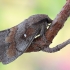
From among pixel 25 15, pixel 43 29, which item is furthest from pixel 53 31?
pixel 25 15

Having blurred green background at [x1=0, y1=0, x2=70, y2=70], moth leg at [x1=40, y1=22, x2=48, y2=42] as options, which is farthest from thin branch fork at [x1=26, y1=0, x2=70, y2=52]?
blurred green background at [x1=0, y1=0, x2=70, y2=70]

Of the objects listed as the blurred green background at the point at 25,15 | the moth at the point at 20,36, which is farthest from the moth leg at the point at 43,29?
the blurred green background at the point at 25,15

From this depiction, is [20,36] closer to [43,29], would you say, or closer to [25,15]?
[43,29]

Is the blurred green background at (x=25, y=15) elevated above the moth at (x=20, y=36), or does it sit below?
below

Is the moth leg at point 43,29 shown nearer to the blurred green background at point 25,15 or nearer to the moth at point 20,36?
the moth at point 20,36

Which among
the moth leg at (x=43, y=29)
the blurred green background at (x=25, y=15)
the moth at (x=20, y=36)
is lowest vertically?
the blurred green background at (x=25, y=15)

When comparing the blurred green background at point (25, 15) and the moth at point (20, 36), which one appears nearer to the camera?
the moth at point (20, 36)

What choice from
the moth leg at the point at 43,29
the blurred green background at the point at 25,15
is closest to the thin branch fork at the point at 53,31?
the moth leg at the point at 43,29

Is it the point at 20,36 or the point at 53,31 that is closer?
the point at 53,31
